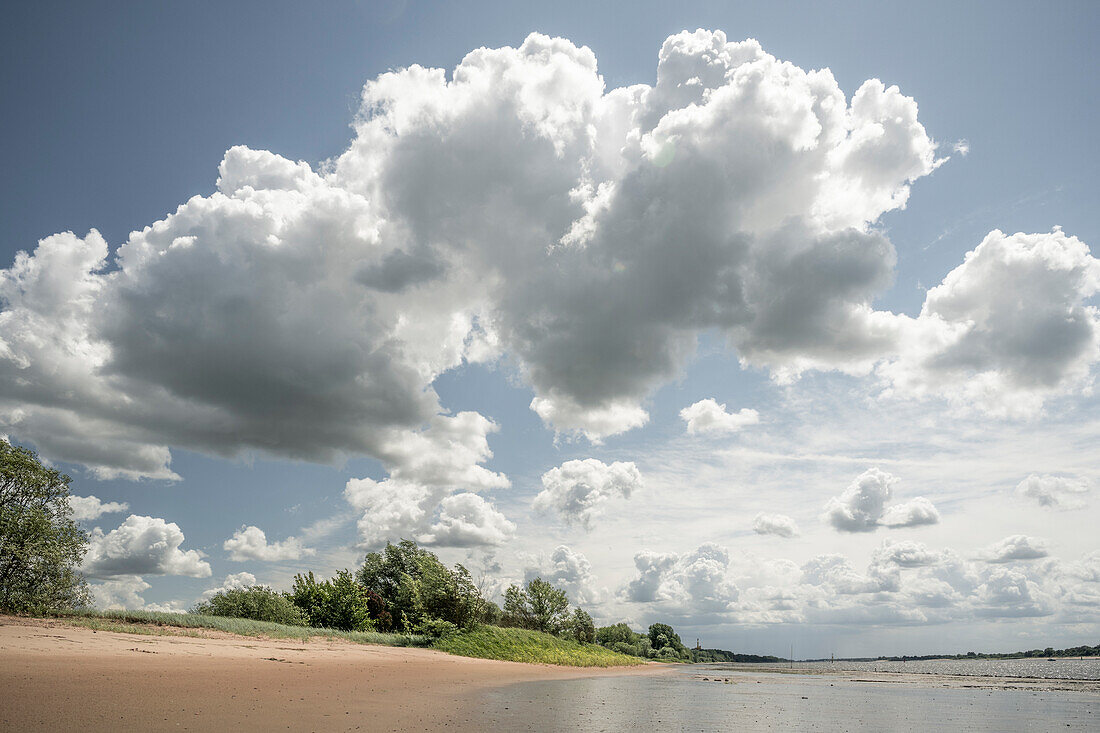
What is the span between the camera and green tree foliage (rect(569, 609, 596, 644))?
91.1 metres

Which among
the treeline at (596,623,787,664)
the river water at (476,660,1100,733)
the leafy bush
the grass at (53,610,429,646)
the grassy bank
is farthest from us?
the treeline at (596,623,787,664)

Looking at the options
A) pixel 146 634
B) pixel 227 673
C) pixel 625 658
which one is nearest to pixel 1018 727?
pixel 227 673

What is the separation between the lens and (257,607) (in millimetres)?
48719

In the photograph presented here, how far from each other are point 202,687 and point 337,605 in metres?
40.7

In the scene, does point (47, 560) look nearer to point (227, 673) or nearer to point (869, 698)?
point (227, 673)

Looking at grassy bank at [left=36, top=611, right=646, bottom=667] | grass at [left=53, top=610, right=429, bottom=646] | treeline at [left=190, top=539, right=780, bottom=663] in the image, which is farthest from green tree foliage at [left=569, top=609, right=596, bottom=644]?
grass at [left=53, top=610, right=429, bottom=646]

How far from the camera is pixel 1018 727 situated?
13.8 metres

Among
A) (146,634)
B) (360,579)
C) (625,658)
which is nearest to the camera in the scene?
(146,634)

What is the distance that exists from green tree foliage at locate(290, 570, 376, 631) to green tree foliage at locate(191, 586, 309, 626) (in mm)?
1255

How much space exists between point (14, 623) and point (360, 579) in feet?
234

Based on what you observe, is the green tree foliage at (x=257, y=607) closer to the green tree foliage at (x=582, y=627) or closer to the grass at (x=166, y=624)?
the grass at (x=166, y=624)

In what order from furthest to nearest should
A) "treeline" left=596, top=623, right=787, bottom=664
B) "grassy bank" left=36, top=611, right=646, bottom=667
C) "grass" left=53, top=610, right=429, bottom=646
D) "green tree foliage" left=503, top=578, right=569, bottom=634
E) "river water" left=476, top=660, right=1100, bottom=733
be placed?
"treeline" left=596, top=623, right=787, bottom=664 → "green tree foliage" left=503, top=578, right=569, bottom=634 → "grassy bank" left=36, top=611, right=646, bottom=667 → "grass" left=53, top=610, right=429, bottom=646 → "river water" left=476, top=660, right=1100, bottom=733

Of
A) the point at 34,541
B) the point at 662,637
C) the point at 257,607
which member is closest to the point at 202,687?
the point at 34,541

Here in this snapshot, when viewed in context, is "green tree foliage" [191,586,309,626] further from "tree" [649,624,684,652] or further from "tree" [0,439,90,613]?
"tree" [649,624,684,652]
